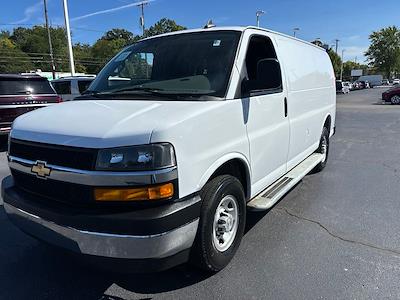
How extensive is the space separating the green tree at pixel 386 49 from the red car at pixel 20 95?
9242 centimetres

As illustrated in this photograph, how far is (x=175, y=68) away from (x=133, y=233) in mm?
1878

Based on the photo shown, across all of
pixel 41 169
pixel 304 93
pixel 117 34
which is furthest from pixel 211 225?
pixel 117 34

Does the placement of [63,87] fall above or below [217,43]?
below

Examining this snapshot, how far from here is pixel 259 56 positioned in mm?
4273

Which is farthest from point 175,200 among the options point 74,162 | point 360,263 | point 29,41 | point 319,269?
point 29,41

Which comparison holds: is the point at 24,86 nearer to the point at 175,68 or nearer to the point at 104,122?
the point at 175,68

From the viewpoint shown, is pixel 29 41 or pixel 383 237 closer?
pixel 383 237

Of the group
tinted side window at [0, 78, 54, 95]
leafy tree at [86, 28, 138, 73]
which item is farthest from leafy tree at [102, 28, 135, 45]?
tinted side window at [0, 78, 54, 95]

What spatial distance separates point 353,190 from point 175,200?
392 centimetres

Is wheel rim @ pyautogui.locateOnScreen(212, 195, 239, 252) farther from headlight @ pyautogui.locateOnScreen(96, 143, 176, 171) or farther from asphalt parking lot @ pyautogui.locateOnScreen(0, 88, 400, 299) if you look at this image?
headlight @ pyautogui.locateOnScreen(96, 143, 176, 171)

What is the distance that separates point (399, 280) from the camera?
321 cm

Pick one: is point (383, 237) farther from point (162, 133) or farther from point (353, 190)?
point (162, 133)

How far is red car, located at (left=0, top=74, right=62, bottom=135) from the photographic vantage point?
8992mm

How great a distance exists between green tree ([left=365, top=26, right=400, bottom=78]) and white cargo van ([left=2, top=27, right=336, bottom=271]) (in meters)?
95.3
